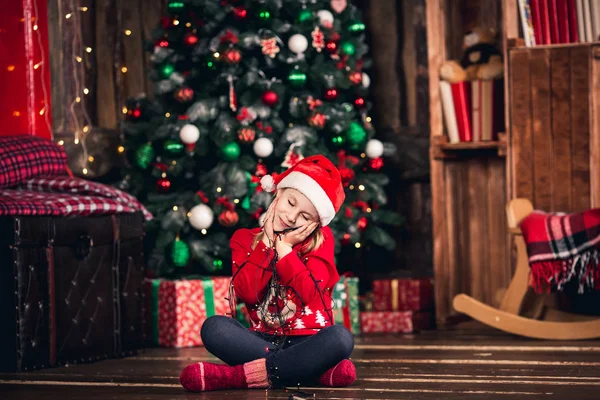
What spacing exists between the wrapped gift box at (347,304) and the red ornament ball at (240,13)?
1.20m

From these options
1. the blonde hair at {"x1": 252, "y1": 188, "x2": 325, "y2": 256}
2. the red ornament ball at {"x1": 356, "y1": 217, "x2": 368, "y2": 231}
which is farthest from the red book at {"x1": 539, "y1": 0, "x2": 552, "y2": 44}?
the blonde hair at {"x1": 252, "y1": 188, "x2": 325, "y2": 256}

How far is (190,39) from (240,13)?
254 mm

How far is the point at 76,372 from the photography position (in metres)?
2.95

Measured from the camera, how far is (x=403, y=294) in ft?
13.1

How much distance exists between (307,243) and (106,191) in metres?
1.06

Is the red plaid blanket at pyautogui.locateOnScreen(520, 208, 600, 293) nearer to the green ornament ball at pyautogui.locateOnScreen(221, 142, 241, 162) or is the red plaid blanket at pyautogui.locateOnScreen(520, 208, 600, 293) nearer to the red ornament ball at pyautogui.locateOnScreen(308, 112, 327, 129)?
the red ornament ball at pyautogui.locateOnScreen(308, 112, 327, 129)

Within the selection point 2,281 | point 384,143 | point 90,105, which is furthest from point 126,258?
point 384,143

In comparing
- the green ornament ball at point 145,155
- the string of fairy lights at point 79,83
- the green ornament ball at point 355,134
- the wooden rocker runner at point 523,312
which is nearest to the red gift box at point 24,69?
the string of fairy lights at point 79,83

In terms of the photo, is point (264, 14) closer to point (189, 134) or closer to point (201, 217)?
point (189, 134)

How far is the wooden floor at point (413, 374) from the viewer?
2350 millimetres

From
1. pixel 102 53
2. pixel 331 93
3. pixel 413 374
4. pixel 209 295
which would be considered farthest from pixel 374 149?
pixel 413 374

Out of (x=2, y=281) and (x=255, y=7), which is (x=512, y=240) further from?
(x=2, y=281)

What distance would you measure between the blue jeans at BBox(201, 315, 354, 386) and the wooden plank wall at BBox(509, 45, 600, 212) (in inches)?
64.8

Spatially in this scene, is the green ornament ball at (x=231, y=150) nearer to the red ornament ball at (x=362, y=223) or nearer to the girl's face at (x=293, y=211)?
the red ornament ball at (x=362, y=223)
